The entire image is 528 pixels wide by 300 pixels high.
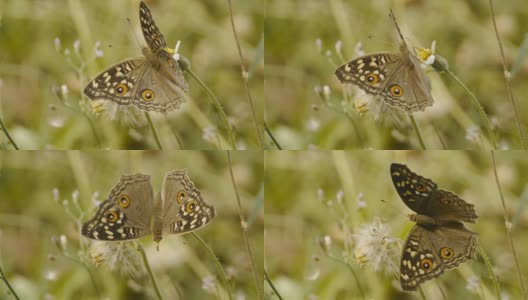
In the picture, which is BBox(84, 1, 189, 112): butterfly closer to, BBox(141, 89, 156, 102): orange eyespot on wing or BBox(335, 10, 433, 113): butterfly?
BBox(141, 89, 156, 102): orange eyespot on wing

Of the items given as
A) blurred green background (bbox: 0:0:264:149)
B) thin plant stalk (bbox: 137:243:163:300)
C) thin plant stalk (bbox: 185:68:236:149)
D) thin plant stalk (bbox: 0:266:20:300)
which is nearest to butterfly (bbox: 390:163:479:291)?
thin plant stalk (bbox: 185:68:236:149)

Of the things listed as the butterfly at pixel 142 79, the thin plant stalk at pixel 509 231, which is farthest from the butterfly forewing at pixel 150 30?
the thin plant stalk at pixel 509 231

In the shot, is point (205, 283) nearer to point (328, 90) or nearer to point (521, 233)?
point (328, 90)

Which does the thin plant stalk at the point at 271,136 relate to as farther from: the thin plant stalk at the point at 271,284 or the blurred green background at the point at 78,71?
the thin plant stalk at the point at 271,284

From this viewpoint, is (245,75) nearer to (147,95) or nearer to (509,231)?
(147,95)

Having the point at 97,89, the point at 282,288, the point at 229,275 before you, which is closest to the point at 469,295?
the point at 282,288

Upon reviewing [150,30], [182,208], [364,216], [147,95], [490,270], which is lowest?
[490,270]

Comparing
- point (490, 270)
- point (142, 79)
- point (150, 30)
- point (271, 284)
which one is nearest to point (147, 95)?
point (142, 79)
